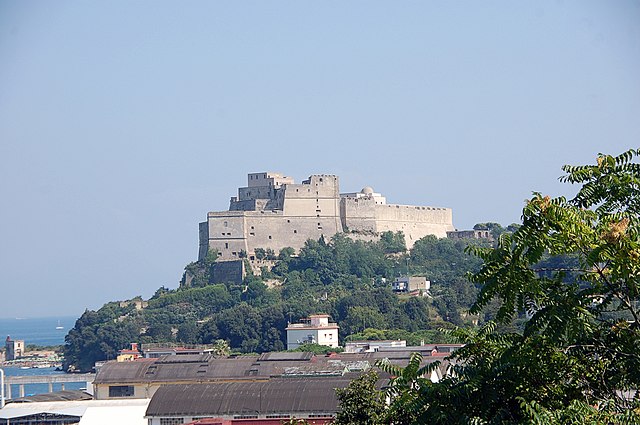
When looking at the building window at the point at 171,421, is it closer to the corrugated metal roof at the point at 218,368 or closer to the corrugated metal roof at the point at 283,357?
the corrugated metal roof at the point at 218,368

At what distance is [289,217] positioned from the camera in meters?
89.6

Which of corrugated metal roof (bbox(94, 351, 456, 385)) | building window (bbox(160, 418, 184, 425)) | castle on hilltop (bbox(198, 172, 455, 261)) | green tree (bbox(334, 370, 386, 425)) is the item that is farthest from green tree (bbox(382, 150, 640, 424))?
castle on hilltop (bbox(198, 172, 455, 261))

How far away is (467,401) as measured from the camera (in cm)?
1191

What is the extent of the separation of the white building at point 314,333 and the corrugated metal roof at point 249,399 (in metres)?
37.1

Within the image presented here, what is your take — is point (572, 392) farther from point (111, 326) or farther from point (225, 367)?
point (111, 326)

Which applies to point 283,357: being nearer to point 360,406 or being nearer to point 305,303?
point 360,406

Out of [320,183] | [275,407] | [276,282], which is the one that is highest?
[320,183]

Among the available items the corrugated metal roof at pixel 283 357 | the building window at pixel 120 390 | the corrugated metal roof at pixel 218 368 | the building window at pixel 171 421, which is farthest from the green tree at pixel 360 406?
the corrugated metal roof at pixel 283 357

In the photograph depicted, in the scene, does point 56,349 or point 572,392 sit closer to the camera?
point 572,392

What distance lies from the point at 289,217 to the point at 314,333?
1969 centimetres

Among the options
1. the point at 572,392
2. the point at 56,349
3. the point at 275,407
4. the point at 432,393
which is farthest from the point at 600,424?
the point at 56,349

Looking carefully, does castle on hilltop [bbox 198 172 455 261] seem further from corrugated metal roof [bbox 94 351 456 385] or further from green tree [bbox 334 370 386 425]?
green tree [bbox 334 370 386 425]

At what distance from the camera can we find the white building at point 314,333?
232 ft

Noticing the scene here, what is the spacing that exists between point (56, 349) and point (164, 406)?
88.2 metres
